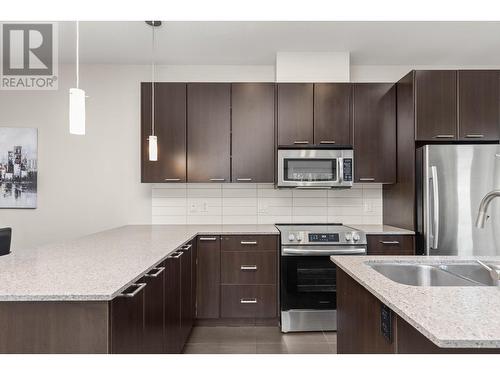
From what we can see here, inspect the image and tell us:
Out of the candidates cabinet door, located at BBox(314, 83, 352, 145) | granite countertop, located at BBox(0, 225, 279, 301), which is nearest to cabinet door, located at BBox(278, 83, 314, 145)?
cabinet door, located at BBox(314, 83, 352, 145)

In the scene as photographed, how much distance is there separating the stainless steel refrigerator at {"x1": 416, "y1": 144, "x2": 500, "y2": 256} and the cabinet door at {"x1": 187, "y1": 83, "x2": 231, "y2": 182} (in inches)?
73.4

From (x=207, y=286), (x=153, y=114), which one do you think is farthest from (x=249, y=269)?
(x=153, y=114)

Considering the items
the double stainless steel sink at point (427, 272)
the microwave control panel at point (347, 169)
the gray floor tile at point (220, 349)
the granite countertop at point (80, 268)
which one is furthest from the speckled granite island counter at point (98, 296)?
the microwave control panel at point (347, 169)

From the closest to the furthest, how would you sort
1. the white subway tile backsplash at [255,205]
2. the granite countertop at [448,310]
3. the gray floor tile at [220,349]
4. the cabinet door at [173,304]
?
the granite countertop at [448,310]
the cabinet door at [173,304]
the gray floor tile at [220,349]
the white subway tile backsplash at [255,205]

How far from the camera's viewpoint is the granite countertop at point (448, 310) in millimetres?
805

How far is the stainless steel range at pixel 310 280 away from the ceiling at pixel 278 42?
71.7 inches

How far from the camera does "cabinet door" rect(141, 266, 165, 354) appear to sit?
158 cm

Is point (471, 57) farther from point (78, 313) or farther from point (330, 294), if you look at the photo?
point (78, 313)

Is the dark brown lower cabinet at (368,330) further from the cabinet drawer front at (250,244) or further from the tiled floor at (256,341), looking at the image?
the cabinet drawer front at (250,244)

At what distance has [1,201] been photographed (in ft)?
12.2

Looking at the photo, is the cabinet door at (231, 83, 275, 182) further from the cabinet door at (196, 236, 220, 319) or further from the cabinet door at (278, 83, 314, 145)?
the cabinet door at (196, 236, 220, 319)

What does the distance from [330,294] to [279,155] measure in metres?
1.35
